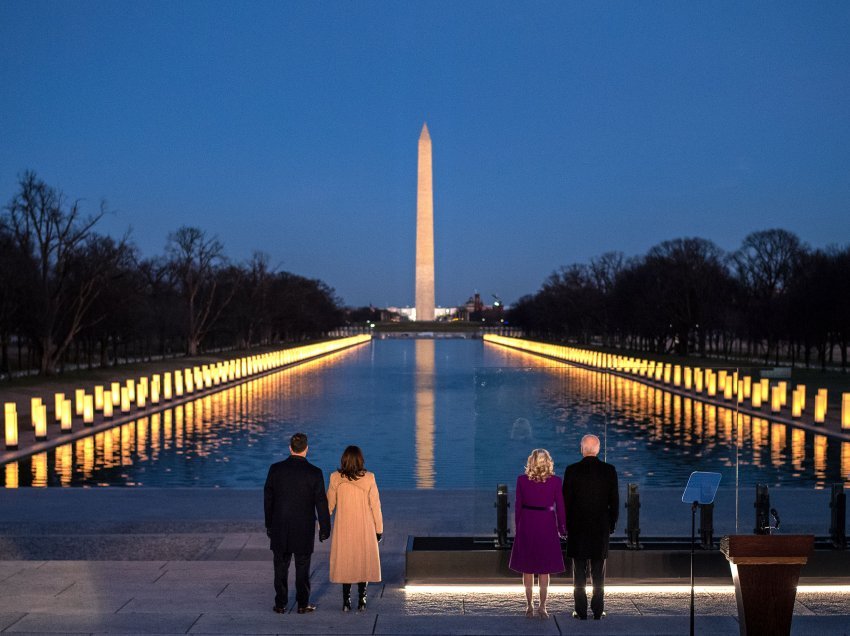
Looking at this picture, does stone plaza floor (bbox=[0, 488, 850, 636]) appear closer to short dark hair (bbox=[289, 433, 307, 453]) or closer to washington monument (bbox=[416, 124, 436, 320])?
short dark hair (bbox=[289, 433, 307, 453])

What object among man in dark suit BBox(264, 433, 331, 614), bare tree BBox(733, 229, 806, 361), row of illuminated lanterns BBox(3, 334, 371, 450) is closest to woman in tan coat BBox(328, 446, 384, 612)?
man in dark suit BBox(264, 433, 331, 614)

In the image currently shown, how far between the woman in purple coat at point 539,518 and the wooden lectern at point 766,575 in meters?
1.97

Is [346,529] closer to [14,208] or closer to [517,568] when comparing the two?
[517,568]

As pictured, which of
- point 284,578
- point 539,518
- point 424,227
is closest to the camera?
point 539,518

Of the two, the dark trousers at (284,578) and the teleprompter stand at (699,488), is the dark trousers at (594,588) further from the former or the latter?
the dark trousers at (284,578)

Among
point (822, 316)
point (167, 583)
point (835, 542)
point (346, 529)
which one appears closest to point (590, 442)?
point (346, 529)

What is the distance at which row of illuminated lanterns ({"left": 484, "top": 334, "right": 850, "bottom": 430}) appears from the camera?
2766 cm

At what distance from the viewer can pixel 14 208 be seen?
49.4 m

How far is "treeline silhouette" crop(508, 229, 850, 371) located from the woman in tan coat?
1957 inches

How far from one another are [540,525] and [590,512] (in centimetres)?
46

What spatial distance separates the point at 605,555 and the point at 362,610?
230 centimetres

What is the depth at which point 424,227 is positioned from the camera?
120 meters

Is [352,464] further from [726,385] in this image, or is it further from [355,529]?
[726,385]

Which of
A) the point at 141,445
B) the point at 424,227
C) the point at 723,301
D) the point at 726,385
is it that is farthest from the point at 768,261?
the point at 141,445
